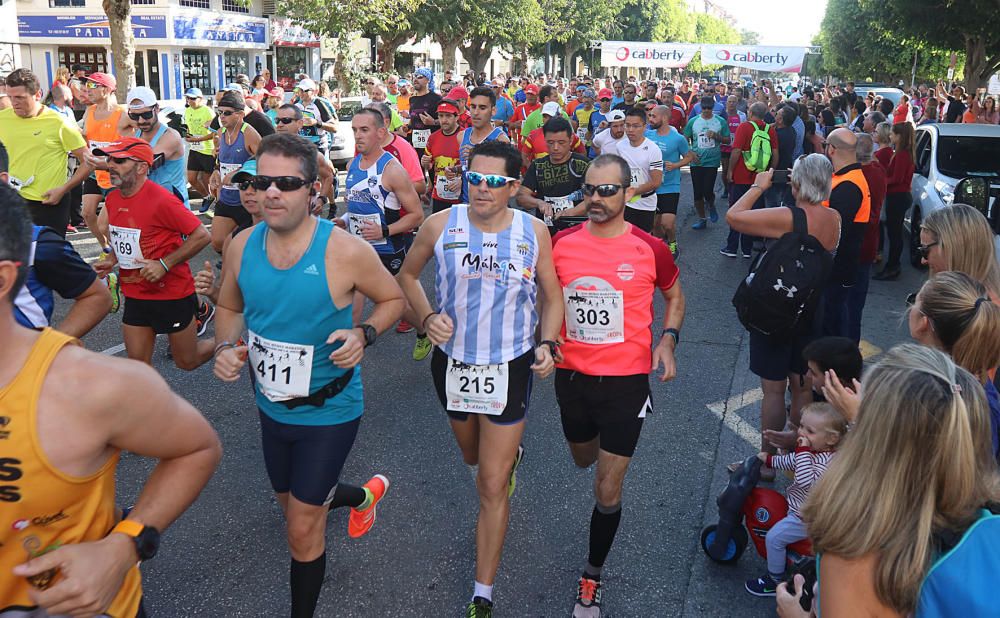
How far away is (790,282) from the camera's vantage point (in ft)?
14.6

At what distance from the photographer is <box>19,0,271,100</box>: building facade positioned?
3659cm

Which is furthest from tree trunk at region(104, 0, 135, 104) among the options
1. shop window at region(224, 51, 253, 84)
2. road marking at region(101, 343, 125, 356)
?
shop window at region(224, 51, 253, 84)

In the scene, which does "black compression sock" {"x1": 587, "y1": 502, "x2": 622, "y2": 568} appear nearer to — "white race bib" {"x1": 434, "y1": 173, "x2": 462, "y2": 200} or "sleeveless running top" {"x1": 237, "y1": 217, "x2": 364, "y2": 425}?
"sleeveless running top" {"x1": 237, "y1": 217, "x2": 364, "y2": 425}

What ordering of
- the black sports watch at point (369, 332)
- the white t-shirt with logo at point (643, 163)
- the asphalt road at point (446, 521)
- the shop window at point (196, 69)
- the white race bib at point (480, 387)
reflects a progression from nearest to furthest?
the black sports watch at point (369, 332)
the white race bib at point (480, 387)
the asphalt road at point (446, 521)
the white t-shirt with logo at point (643, 163)
the shop window at point (196, 69)

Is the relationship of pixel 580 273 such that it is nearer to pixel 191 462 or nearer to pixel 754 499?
pixel 754 499

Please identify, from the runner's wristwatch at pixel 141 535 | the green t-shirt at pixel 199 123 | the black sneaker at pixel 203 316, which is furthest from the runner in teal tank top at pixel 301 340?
the green t-shirt at pixel 199 123

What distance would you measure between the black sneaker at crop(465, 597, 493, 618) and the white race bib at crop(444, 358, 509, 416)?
30.1 inches

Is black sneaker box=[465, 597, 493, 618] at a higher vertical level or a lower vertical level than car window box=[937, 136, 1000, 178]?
lower

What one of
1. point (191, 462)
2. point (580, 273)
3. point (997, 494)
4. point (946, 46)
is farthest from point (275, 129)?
point (946, 46)

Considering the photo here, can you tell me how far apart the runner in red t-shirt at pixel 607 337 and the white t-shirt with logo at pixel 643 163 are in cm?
462

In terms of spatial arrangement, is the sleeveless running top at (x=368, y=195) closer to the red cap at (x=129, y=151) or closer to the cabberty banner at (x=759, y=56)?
the red cap at (x=129, y=151)

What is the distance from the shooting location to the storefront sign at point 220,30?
37.6 m

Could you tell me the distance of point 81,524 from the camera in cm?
184

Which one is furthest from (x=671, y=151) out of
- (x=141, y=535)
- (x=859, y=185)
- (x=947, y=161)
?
(x=141, y=535)
